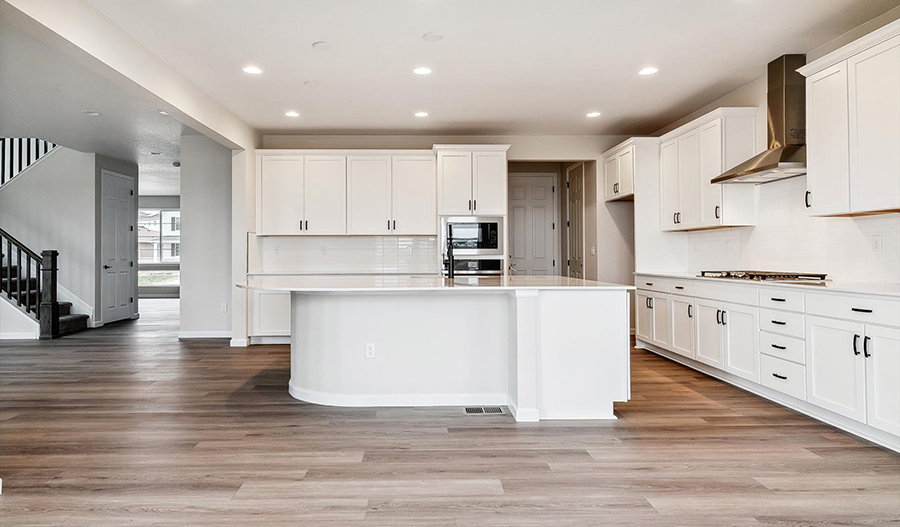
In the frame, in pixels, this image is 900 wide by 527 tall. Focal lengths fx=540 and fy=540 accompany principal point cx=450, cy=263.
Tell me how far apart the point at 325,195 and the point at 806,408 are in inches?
201

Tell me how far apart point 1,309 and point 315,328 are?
5.75 metres

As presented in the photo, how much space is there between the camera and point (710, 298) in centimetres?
437

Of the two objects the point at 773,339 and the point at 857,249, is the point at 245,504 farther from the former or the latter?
the point at 857,249

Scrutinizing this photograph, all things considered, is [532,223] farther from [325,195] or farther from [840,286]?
[840,286]

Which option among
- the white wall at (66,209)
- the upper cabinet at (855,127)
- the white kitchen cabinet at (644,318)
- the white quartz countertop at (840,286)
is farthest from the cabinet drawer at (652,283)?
the white wall at (66,209)

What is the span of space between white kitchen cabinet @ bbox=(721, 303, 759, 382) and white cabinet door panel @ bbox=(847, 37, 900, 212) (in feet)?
3.33

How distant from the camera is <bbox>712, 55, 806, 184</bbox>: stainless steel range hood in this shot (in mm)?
3898

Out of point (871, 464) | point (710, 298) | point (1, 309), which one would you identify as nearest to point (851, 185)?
point (710, 298)

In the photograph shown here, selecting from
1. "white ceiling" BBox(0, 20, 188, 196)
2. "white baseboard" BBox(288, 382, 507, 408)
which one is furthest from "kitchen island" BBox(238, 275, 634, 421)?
"white ceiling" BBox(0, 20, 188, 196)

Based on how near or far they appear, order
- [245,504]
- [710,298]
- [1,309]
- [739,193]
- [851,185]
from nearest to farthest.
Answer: [245,504], [851,185], [710,298], [739,193], [1,309]

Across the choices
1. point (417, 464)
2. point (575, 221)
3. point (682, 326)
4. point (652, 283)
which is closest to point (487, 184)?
point (575, 221)

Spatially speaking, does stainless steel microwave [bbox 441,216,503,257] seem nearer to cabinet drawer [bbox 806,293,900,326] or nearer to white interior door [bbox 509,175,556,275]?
white interior door [bbox 509,175,556,275]

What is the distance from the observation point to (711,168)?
4.80 m

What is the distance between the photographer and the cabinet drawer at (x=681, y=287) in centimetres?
468
